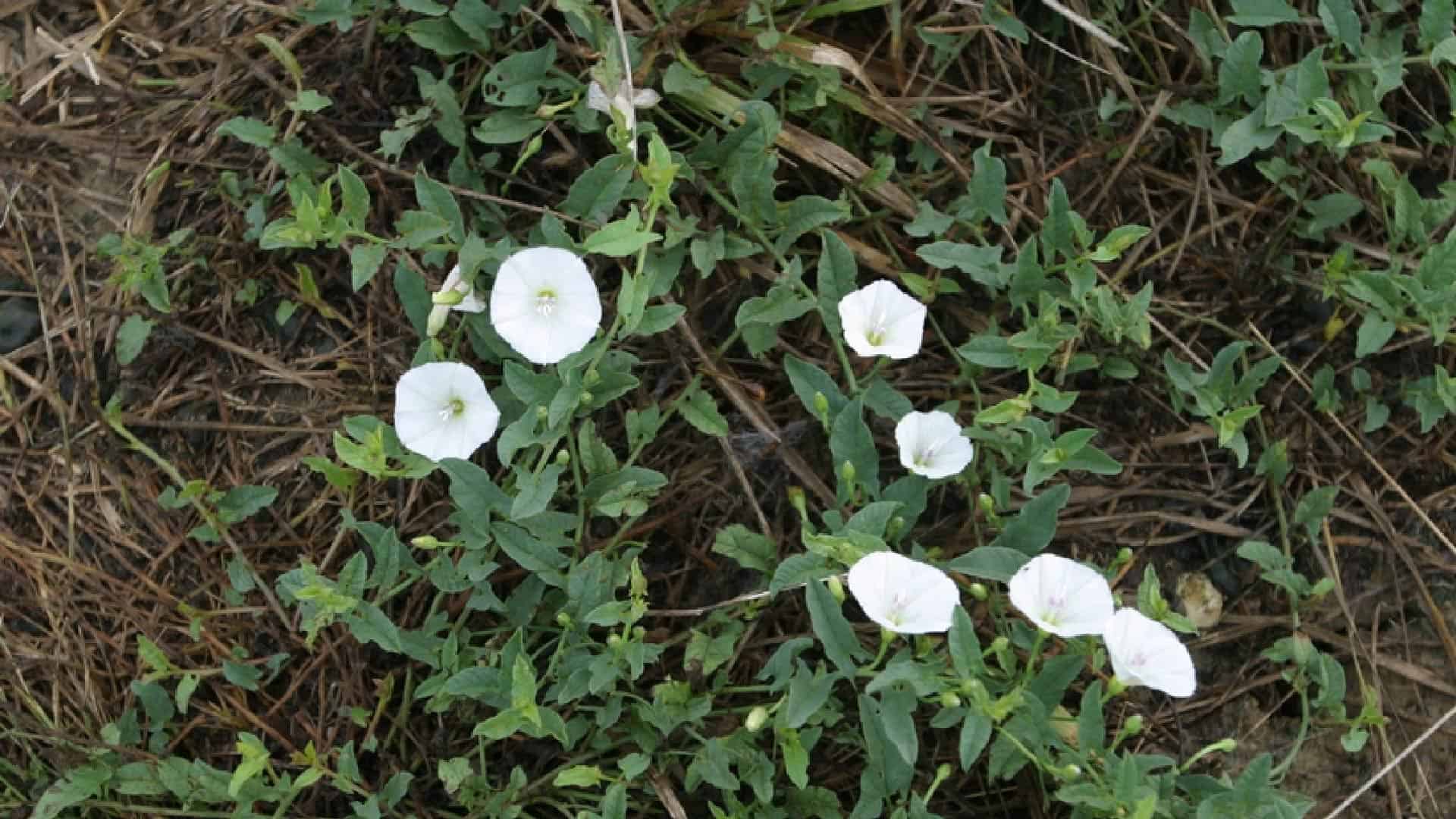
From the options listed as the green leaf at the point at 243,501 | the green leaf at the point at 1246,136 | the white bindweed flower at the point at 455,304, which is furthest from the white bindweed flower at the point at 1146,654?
the green leaf at the point at 243,501

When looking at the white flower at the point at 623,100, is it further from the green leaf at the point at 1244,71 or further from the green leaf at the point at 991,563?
the green leaf at the point at 1244,71

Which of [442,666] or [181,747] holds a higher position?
[442,666]

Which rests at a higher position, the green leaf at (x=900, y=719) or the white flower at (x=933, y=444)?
the white flower at (x=933, y=444)

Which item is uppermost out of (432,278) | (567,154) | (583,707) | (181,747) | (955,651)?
(567,154)

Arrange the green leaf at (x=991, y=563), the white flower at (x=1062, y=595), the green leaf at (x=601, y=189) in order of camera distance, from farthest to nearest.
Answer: the green leaf at (x=601, y=189), the green leaf at (x=991, y=563), the white flower at (x=1062, y=595)

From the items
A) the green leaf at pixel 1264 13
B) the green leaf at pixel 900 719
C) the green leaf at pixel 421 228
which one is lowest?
the green leaf at pixel 900 719

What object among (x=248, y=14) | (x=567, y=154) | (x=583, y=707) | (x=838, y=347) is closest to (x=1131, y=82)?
(x=838, y=347)

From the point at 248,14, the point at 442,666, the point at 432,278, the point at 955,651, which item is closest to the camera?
the point at 955,651

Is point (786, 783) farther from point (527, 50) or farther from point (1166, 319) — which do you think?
point (527, 50)
